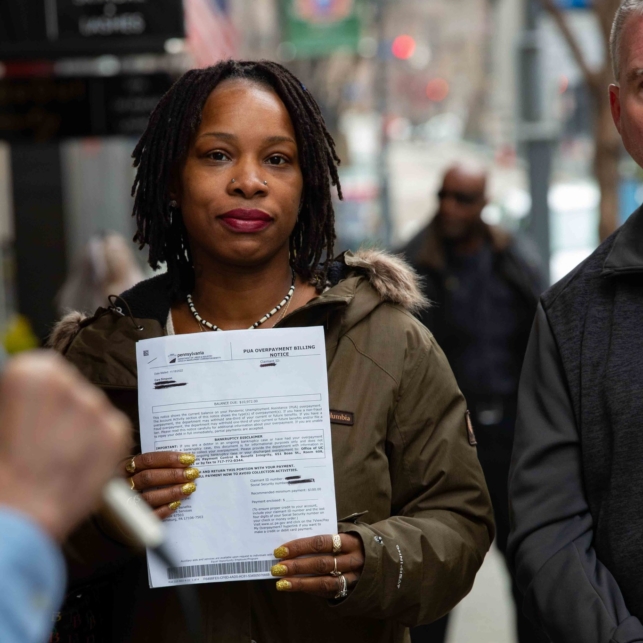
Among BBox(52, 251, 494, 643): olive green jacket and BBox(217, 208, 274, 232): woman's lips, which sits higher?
BBox(217, 208, 274, 232): woman's lips

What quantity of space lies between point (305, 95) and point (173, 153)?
0.32 meters

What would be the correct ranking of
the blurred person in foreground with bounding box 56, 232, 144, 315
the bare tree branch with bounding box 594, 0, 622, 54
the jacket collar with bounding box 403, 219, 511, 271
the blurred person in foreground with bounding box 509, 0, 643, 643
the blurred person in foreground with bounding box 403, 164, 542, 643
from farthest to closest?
1. the blurred person in foreground with bounding box 56, 232, 144, 315
2. the bare tree branch with bounding box 594, 0, 622, 54
3. the jacket collar with bounding box 403, 219, 511, 271
4. the blurred person in foreground with bounding box 403, 164, 542, 643
5. the blurred person in foreground with bounding box 509, 0, 643, 643

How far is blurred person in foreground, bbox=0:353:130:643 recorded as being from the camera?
111 centimetres

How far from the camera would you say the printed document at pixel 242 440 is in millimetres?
2166

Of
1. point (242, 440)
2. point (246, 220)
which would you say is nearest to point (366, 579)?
point (242, 440)

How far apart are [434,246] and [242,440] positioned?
3.34 meters

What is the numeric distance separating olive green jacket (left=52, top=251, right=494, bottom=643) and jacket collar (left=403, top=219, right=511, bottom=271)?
9.46ft

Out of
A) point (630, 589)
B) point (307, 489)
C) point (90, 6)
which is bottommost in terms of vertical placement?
point (630, 589)

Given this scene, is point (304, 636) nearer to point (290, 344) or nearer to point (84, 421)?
point (290, 344)

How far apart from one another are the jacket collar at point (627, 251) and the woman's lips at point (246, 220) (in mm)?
711

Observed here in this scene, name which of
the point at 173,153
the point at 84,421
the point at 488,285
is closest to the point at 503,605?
the point at 488,285

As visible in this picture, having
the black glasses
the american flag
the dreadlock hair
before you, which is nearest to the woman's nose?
the dreadlock hair

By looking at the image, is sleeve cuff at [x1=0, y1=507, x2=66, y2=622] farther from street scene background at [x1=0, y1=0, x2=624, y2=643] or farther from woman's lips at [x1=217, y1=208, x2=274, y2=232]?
street scene background at [x1=0, y1=0, x2=624, y2=643]

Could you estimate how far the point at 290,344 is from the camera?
7.34 ft
